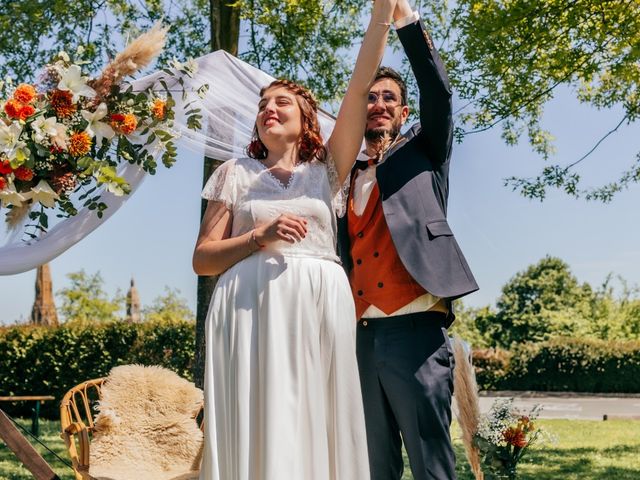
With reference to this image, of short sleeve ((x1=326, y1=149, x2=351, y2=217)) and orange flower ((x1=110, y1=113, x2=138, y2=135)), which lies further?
orange flower ((x1=110, y1=113, x2=138, y2=135))

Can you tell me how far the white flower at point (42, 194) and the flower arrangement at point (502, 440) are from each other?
286cm

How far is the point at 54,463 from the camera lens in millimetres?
8258

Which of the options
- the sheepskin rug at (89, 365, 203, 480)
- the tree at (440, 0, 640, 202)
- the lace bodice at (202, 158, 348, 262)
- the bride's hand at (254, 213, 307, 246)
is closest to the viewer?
the bride's hand at (254, 213, 307, 246)

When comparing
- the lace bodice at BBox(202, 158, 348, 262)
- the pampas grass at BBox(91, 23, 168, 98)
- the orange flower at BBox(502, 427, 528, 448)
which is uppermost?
the pampas grass at BBox(91, 23, 168, 98)

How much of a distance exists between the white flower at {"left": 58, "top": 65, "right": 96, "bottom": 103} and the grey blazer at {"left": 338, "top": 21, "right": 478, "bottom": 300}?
1.23 metres

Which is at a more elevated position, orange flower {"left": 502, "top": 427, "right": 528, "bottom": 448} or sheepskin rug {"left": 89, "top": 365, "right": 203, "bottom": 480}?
sheepskin rug {"left": 89, "top": 365, "right": 203, "bottom": 480}

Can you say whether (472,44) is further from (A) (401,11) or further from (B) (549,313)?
(B) (549,313)

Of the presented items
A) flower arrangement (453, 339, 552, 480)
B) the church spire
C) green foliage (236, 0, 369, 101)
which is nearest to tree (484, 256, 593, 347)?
the church spire

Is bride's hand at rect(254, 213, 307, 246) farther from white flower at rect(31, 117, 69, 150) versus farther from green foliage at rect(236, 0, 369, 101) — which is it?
green foliage at rect(236, 0, 369, 101)

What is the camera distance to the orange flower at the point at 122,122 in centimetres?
339

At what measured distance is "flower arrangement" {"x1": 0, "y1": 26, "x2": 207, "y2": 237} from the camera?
325 centimetres

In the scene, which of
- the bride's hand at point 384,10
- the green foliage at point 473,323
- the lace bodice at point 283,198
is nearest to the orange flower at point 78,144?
the lace bodice at point 283,198

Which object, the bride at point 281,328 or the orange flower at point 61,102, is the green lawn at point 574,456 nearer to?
the orange flower at point 61,102

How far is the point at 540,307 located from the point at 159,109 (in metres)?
22.1
